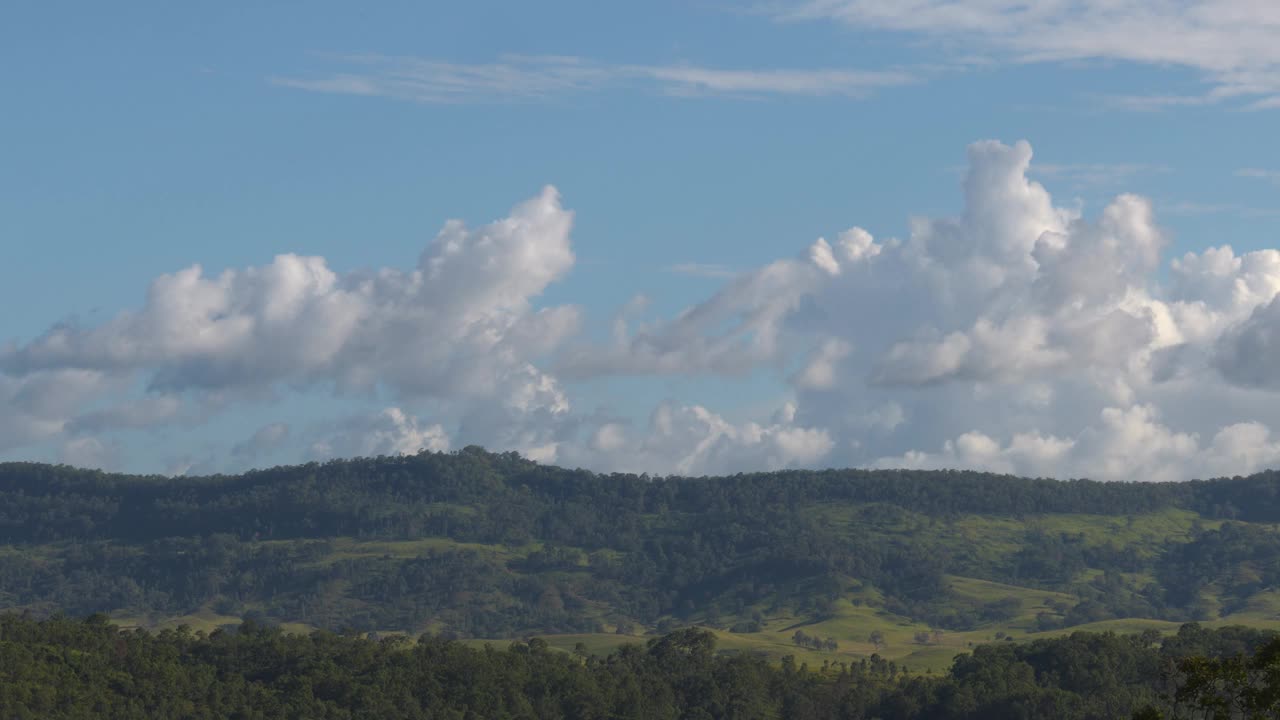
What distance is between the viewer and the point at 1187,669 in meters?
155

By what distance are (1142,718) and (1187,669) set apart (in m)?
6.76

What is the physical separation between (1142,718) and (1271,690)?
13805 millimetres

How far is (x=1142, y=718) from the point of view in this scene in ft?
498

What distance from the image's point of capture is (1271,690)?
156 m

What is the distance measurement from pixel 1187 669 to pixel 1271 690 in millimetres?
8563
